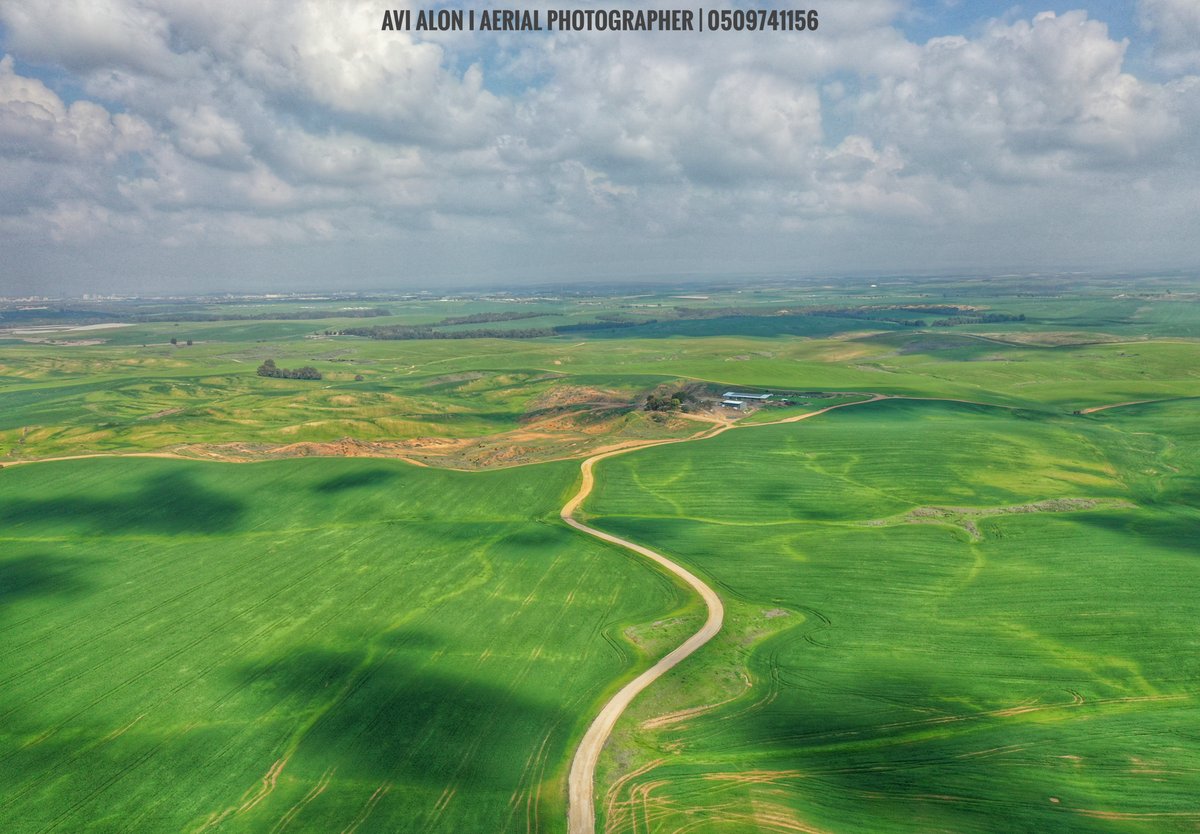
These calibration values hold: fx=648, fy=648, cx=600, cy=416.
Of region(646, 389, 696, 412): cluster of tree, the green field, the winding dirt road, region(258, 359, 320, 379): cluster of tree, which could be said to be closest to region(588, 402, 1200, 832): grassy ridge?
the green field

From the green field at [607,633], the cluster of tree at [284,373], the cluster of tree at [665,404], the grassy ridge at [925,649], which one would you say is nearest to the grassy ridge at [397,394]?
the cluster of tree at [284,373]

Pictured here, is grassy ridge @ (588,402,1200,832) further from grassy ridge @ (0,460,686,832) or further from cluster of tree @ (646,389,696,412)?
cluster of tree @ (646,389,696,412)

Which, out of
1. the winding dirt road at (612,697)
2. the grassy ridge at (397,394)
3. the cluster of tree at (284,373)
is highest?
the cluster of tree at (284,373)

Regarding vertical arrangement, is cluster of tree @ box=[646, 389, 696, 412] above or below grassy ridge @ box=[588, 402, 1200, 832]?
above

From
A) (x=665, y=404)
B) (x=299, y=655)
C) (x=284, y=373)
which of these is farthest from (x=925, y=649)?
(x=284, y=373)

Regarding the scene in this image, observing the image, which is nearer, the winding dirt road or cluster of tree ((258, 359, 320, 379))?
the winding dirt road

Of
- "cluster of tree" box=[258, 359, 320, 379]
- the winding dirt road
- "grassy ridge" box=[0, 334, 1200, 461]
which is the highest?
"cluster of tree" box=[258, 359, 320, 379]

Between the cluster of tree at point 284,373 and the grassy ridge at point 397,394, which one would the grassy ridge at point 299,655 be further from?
the cluster of tree at point 284,373
